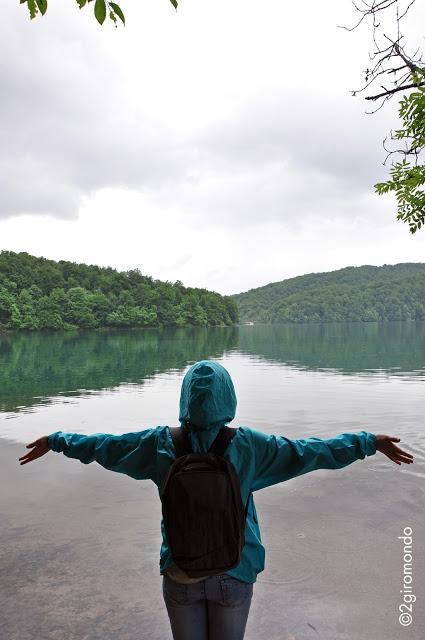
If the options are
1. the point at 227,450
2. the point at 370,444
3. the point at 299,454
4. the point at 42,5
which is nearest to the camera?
the point at 227,450

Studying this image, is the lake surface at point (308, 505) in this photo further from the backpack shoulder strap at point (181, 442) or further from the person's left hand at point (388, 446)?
the backpack shoulder strap at point (181, 442)

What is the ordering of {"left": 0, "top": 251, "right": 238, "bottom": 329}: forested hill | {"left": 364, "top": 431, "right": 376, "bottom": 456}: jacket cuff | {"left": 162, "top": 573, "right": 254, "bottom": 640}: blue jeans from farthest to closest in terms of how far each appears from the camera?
{"left": 0, "top": 251, "right": 238, "bottom": 329}: forested hill < {"left": 364, "top": 431, "right": 376, "bottom": 456}: jacket cuff < {"left": 162, "top": 573, "right": 254, "bottom": 640}: blue jeans

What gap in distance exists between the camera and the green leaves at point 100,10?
2973mm

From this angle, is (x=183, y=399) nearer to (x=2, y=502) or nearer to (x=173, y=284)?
(x=2, y=502)

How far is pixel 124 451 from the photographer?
2693 mm

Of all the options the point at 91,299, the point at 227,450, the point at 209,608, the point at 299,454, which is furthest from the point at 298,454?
the point at 91,299

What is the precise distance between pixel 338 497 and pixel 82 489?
3820mm

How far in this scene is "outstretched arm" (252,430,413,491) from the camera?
2.62m

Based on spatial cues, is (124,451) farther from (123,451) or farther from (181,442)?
(181,442)

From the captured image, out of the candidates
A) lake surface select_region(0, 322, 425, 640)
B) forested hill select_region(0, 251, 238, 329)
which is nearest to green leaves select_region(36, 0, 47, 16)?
lake surface select_region(0, 322, 425, 640)

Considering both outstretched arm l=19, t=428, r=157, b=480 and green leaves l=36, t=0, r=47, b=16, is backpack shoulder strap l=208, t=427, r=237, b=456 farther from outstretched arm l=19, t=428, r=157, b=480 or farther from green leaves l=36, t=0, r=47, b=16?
green leaves l=36, t=0, r=47, b=16

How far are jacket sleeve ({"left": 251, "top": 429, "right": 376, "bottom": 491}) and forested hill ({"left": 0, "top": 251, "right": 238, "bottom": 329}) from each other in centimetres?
12091

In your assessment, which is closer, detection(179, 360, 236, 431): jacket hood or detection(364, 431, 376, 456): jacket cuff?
detection(179, 360, 236, 431): jacket hood

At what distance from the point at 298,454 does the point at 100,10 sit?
8.71 ft
